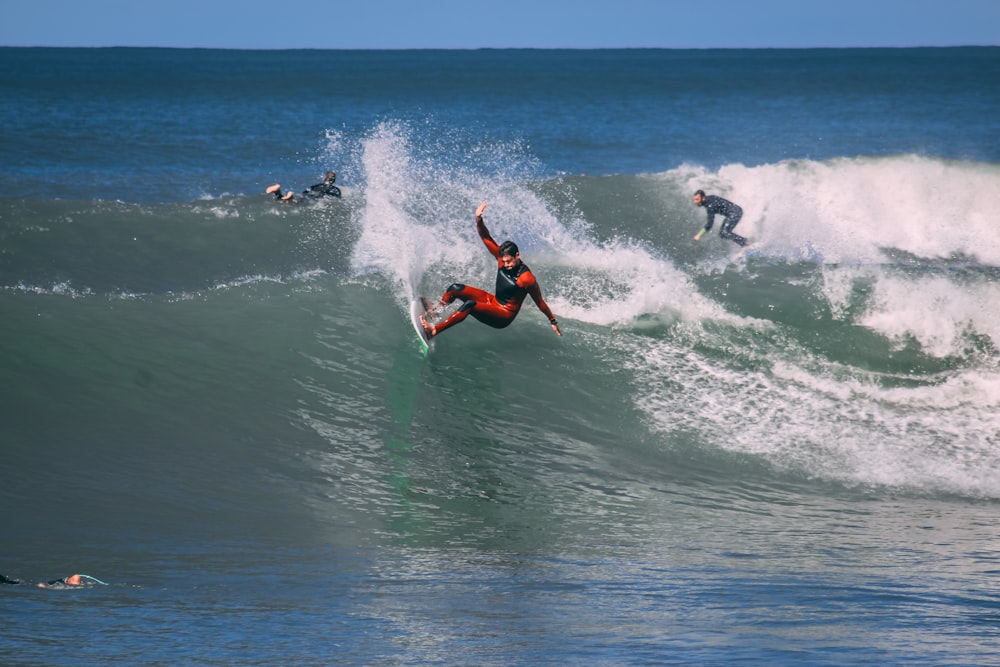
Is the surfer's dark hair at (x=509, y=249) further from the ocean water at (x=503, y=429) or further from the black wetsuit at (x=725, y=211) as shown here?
the black wetsuit at (x=725, y=211)

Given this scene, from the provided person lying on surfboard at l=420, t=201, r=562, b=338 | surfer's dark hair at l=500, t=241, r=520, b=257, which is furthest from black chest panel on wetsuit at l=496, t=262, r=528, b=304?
surfer's dark hair at l=500, t=241, r=520, b=257

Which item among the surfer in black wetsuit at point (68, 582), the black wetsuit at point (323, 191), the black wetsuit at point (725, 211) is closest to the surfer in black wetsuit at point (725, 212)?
the black wetsuit at point (725, 211)

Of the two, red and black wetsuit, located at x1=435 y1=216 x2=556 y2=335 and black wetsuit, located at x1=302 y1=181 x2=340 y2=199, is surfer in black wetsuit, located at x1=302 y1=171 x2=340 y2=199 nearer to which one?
black wetsuit, located at x1=302 y1=181 x2=340 y2=199

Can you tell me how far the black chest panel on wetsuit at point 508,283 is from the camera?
11422 millimetres

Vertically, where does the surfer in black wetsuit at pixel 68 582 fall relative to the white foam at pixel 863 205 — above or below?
below

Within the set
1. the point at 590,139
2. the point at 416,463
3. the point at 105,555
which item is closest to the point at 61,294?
the point at 416,463

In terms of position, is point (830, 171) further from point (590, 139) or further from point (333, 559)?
point (333, 559)

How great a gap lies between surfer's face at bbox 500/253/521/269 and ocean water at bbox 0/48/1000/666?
1505 mm

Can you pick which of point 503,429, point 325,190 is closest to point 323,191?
point 325,190

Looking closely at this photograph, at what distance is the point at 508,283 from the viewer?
11461 millimetres

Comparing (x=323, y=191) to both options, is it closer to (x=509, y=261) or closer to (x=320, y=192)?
(x=320, y=192)

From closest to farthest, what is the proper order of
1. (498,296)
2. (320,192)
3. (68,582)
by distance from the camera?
(68,582), (498,296), (320,192)

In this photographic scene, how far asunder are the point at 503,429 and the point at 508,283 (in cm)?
158

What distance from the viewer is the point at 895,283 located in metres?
15.3
